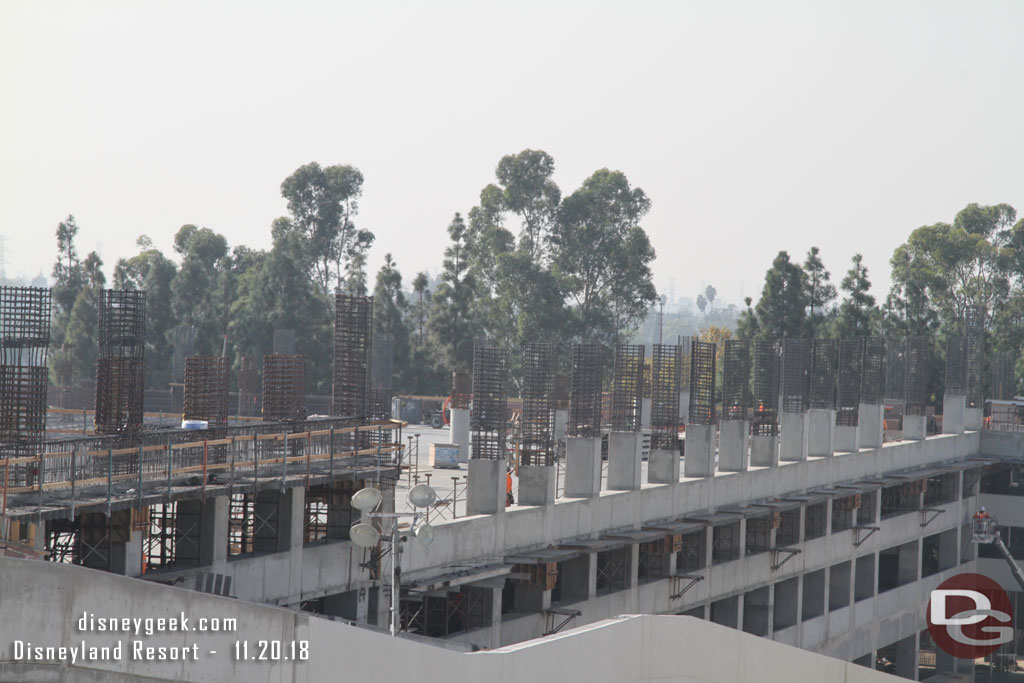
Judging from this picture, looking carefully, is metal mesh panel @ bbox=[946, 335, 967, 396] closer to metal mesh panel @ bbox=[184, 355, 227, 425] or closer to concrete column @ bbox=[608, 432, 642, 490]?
concrete column @ bbox=[608, 432, 642, 490]

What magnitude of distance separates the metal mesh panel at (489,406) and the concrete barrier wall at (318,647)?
32.5 feet

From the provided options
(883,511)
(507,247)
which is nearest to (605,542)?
(883,511)

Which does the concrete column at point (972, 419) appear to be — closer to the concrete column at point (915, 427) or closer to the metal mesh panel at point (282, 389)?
the concrete column at point (915, 427)

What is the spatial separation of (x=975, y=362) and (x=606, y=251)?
29.9 metres

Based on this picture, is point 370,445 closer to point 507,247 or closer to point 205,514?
point 205,514

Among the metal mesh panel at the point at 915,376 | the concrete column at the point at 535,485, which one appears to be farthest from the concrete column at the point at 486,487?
the metal mesh panel at the point at 915,376

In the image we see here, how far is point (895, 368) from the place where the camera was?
2926 inches

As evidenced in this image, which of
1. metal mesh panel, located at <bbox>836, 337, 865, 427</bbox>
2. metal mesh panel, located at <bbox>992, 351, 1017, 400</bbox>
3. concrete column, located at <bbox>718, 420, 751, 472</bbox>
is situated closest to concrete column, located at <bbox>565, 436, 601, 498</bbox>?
concrete column, located at <bbox>718, 420, 751, 472</bbox>

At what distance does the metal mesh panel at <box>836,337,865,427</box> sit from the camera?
53.4 metres

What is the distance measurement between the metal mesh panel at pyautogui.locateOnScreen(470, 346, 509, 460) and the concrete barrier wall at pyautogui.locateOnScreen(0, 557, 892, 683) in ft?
32.5

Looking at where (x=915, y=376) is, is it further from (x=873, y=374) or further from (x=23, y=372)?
(x=23, y=372)

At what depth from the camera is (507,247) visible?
296ft

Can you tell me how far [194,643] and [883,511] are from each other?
45210 millimetres

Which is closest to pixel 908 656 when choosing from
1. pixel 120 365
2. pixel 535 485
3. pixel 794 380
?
pixel 794 380
